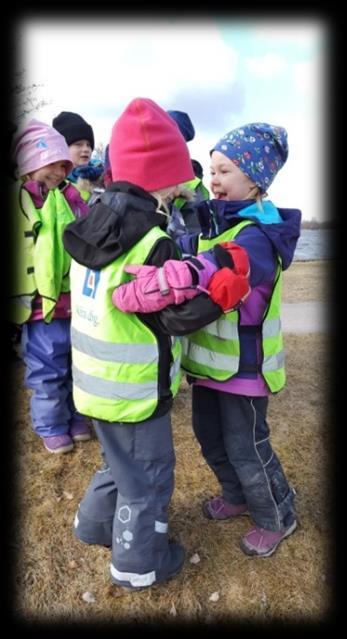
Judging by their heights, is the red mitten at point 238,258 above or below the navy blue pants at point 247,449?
above

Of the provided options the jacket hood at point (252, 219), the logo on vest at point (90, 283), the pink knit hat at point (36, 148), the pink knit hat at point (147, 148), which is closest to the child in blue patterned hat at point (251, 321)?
the jacket hood at point (252, 219)

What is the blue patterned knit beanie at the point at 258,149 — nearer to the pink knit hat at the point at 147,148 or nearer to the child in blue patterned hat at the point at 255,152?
the child in blue patterned hat at the point at 255,152

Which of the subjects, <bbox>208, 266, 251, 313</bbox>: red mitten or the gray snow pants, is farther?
the gray snow pants

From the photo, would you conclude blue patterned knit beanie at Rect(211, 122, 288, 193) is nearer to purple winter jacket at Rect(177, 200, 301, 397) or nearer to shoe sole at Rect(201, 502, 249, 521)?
purple winter jacket at Rect(177, 200, 301, 397)

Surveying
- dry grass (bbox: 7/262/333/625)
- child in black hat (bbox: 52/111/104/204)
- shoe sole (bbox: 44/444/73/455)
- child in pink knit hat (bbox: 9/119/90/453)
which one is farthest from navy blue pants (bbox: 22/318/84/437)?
child in black hat (bbox: 52/111/104/204)

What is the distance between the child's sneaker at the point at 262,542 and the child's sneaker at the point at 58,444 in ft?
4.81

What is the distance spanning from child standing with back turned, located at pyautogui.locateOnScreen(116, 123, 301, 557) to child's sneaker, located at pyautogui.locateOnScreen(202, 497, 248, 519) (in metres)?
0.33

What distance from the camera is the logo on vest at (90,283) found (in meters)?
2.01

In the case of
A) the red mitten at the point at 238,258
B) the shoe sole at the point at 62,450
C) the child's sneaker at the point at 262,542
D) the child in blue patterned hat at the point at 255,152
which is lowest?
the shoe sole at the point at 62,450

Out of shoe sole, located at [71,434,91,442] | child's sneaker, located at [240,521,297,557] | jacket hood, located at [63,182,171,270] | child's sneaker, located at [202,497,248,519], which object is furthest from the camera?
shoe sole, located at [71,434,91,442]

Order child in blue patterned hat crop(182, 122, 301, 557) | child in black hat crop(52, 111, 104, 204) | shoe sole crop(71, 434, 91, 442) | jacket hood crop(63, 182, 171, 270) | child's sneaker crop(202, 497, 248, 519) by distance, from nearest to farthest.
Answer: jacket hood crop(63, 182, 171, 270) < child in blue patterned hat crop(182, 122, 301, 557) < child's sneaker crop(202, 497, 248, 519) < shoe sole crop(71, 434, 91, 442) < child in black hat crop(52, 111, 104, 204)

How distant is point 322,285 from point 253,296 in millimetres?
8596

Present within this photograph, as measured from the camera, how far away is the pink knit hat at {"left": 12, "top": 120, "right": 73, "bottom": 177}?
3215 millimetres

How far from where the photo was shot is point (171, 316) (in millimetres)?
1844
